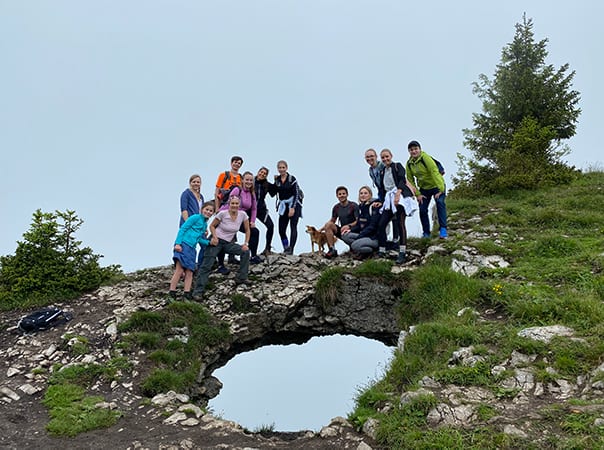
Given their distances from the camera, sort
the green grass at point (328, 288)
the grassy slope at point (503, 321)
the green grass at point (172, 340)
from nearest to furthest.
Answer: the grassy slope at point (503, 321)
the green grass at point (172, 340)
the green grass at point (328, 288)

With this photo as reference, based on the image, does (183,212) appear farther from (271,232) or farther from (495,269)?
(495,269)

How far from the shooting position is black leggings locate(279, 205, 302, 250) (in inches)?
576

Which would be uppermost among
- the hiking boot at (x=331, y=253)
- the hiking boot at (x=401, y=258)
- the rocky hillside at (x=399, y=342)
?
the hiking boot at (x=331, y=253)

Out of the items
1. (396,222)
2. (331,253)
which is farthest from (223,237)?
(396,222)

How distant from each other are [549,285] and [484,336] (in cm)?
258

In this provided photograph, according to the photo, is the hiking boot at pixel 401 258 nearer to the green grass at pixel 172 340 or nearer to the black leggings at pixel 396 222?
the black leggings at pixel 396 222

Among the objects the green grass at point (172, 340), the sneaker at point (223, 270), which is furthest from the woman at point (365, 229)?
the green grass at point (172, 340)

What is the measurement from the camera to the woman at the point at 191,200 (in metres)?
13.2

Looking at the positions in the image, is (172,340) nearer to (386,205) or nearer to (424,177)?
(386,205)

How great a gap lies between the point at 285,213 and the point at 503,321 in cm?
671

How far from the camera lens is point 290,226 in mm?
15023

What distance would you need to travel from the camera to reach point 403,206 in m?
13.1

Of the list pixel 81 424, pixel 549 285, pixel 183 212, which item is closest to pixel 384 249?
pixel 549 285

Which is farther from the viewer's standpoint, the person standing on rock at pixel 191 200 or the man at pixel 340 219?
the man at pixel 340 219
